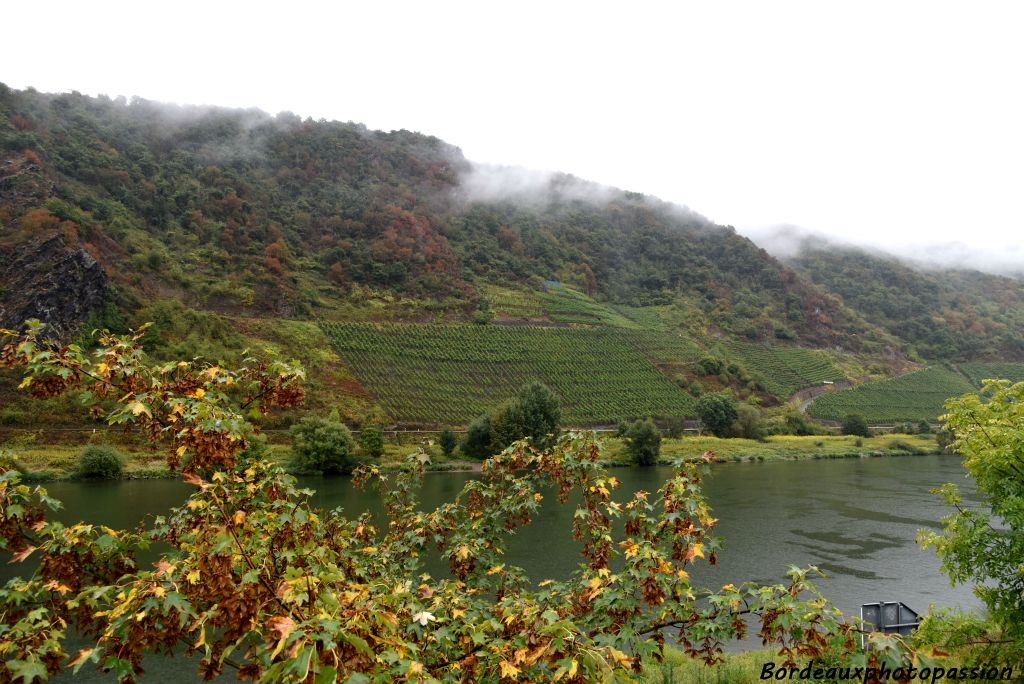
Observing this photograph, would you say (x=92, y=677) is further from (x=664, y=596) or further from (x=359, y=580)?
(x=664, y=596)

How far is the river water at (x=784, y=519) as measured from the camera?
21.4 m

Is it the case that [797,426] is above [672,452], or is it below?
below

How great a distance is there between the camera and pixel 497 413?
52.5m

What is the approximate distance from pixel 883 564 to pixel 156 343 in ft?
202

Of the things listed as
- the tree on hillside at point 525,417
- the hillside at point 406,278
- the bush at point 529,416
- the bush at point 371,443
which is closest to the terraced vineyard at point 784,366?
the hillside at point 406,278

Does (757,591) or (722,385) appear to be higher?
(757,591)

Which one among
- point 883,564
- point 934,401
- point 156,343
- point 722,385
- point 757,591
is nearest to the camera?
point 757,591

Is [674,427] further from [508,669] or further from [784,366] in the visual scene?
[508,669]

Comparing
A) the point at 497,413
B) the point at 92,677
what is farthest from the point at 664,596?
the point at 497,413

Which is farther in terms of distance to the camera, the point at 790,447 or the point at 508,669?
the point at 790,447

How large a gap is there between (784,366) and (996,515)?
316 feet

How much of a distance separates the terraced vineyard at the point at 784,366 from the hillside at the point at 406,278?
53 cm

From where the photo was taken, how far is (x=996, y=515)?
9.23m

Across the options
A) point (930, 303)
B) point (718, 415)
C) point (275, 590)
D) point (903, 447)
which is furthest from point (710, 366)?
point (930, 303)
